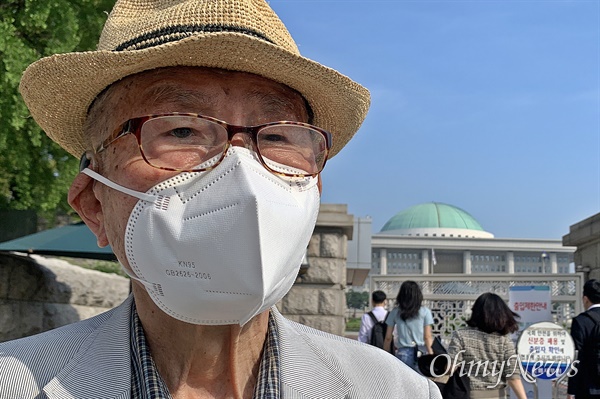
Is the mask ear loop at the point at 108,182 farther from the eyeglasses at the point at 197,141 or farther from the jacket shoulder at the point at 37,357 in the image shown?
the jacket shoulder at the point at 37,357

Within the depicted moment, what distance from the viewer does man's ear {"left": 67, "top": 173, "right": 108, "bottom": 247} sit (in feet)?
6.01

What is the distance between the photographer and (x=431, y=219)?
100438 mm

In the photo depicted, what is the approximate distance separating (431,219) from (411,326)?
9410cm

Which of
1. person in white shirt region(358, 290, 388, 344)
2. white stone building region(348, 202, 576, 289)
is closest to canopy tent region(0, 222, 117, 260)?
person in white shirt region(358, 290, 388, 344)

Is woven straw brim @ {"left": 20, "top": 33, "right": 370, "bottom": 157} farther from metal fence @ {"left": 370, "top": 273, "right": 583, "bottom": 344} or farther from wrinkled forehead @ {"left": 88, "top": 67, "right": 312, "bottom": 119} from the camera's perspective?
metal fence @ {"left": 370, "top": 273, "right": 583, "bottom": 344}

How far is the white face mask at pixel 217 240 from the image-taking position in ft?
4.99

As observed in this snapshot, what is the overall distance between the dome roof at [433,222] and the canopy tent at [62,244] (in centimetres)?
9101

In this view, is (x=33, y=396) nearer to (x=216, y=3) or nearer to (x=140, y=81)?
(x=140, y=81)

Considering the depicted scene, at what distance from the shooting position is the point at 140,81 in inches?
68.3

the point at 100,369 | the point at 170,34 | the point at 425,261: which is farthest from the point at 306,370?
the point at 425,261

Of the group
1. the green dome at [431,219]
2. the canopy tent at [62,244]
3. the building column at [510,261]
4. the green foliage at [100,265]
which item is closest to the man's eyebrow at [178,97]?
the canopy tent at [62,244]

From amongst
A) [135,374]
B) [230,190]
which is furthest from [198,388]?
[230,190]

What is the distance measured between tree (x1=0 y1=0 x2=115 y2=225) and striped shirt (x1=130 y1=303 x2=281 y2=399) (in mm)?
5119

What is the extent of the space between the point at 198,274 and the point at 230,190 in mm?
196
